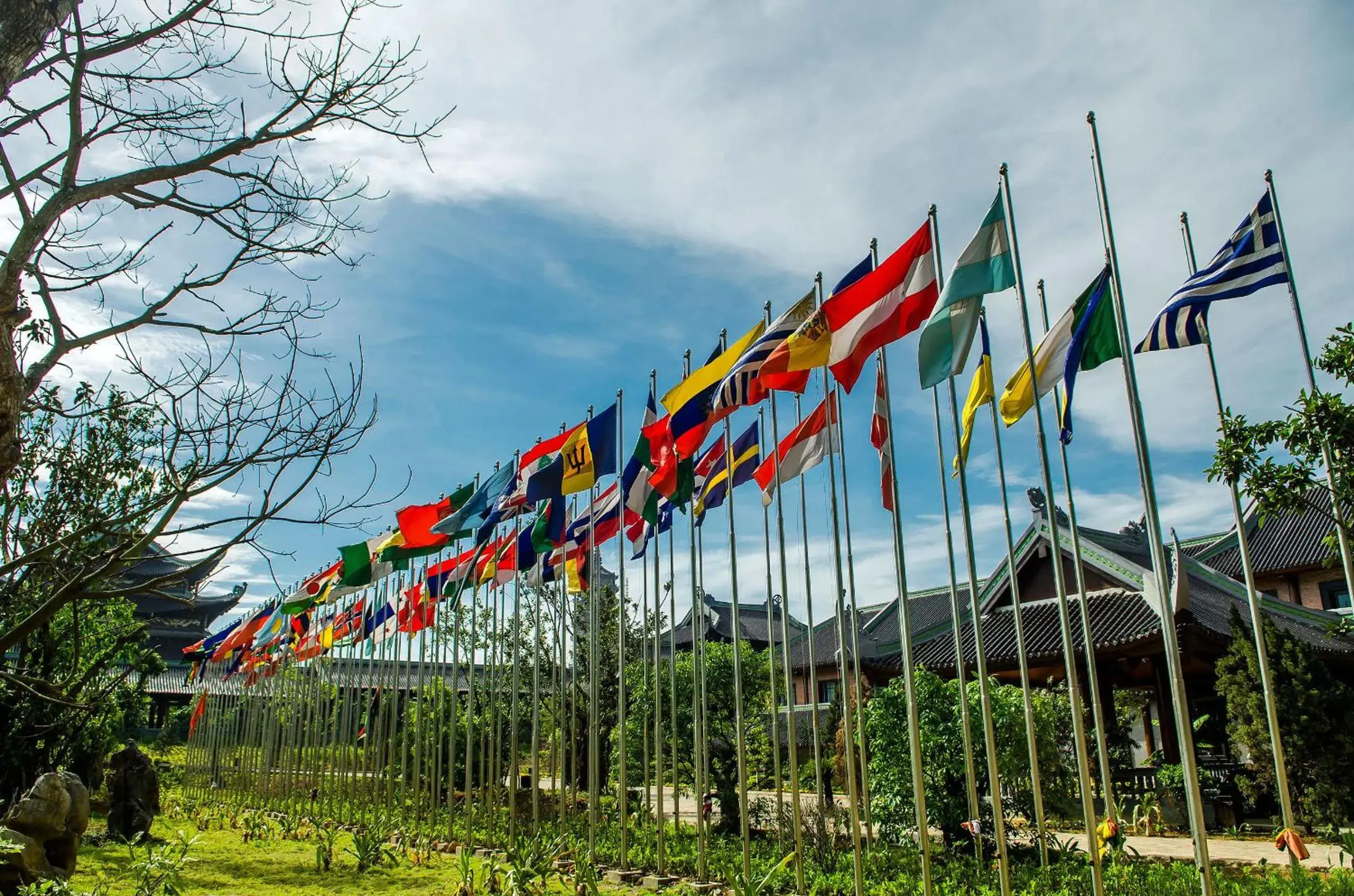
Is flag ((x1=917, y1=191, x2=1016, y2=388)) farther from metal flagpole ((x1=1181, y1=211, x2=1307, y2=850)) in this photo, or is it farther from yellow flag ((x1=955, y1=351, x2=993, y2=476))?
metal flagpole ((x1=1181, y1=211, x2=1307, y2=850))

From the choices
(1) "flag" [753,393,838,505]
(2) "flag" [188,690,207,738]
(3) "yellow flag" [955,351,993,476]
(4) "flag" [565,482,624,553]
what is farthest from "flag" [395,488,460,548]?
(2) "flag" [188,690,207,738]

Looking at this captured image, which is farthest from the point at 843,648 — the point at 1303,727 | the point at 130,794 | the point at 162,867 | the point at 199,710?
the point at 199,710

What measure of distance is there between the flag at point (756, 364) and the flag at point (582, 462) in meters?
3.41

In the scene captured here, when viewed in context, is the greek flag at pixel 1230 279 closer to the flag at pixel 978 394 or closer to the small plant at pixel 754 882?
the flag at pixel 978 394

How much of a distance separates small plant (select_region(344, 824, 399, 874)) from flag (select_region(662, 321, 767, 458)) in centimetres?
740

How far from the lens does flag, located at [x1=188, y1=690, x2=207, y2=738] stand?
1275 inches

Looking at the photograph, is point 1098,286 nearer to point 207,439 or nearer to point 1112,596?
point 207,439

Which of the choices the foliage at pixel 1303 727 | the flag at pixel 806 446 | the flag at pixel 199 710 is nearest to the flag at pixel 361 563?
the flag at pixel 806 446

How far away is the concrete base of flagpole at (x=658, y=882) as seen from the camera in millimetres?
10648

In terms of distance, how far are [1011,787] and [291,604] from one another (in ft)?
46.2

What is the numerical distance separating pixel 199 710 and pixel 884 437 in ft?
104

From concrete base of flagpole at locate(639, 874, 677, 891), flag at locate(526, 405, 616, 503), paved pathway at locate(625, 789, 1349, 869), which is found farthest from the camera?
flag at locate(526, 405, 616, 503)

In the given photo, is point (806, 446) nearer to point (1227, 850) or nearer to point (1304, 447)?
point (1304, 447)

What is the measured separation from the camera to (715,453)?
471 inches
